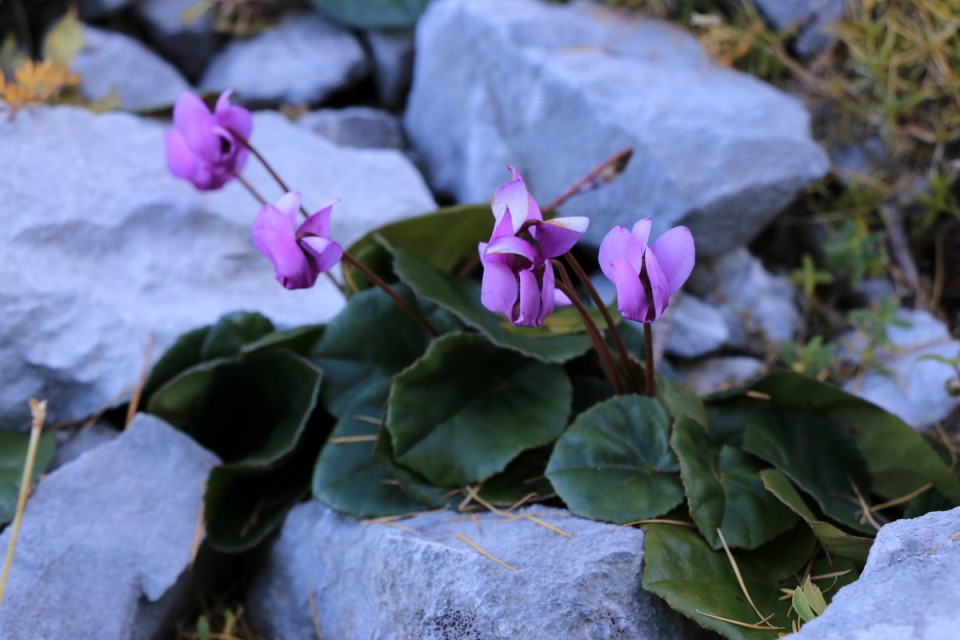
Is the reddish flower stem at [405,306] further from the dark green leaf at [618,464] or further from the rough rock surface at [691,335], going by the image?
the rough rock surface at [691,335]

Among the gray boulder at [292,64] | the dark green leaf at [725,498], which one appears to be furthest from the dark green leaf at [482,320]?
the gray boulder at [292,64]

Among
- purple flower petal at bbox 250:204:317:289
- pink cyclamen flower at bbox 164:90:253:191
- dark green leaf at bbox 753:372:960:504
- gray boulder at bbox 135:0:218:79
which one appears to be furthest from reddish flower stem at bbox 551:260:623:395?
gray boulder at bbox 135:0:218:79

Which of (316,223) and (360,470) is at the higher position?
(316,223)

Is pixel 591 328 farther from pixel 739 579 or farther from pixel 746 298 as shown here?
pixel 746 298

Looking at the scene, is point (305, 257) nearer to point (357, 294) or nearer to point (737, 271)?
point (357, 294)

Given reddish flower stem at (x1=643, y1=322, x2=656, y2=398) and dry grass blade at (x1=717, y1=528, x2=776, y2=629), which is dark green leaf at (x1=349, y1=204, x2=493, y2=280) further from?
dry grass blade at (x1=717, y1=528, x2=776, y2=629)

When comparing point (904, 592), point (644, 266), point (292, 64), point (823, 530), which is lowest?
point (292, 64)

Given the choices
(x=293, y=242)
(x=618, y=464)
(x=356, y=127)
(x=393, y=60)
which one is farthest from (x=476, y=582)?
(x=393, y=60)

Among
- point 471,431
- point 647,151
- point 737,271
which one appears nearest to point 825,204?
point 737,271

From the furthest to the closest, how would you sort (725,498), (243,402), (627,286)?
(243,402)
(725,498)
(627,286)
